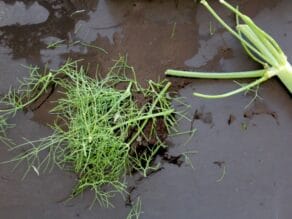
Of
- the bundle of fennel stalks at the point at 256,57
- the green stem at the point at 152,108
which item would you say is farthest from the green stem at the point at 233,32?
the green stem at the point at 152,108

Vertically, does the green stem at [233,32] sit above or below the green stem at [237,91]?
above

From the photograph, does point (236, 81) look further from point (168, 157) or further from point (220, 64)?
point (168, 157)

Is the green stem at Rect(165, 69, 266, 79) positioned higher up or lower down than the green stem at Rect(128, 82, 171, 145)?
higher up

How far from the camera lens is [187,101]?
4.89 feet

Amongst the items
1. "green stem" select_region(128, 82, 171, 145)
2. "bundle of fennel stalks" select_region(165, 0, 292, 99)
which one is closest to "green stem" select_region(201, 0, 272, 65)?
"bundle of fennel stalks" select_region(165, 0, 292, 99)

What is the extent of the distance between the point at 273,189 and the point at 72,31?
0.63 m

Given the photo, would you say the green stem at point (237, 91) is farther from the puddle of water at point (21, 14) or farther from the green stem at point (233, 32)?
the puddle of water at point (21, 14)

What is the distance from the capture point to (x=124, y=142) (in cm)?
145

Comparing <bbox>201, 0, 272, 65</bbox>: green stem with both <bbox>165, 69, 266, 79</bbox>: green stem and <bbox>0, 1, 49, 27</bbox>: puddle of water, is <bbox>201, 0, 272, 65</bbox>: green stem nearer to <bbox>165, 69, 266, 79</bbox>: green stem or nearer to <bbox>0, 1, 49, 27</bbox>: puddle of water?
<bbox>165, 69, 266, 79</bbox>: green stem

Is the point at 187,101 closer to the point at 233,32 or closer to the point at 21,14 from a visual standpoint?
the point at 233,32

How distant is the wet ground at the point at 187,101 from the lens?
4.75 ft

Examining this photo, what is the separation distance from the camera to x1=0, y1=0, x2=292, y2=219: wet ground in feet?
4.75

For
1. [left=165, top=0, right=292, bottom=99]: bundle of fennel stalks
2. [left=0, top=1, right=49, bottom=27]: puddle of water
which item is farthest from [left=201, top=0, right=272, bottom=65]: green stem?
[left=0, top=1, right=49, bottom=27]: puddle of water

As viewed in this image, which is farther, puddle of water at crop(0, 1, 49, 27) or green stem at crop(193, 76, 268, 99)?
puddle of water at crop(0, 1, 49, 27)
